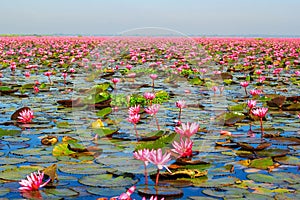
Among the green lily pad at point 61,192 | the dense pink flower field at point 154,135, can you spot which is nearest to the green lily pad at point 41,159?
the dense pink flower field at point 154,135

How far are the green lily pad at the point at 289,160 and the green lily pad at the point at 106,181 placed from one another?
43.5 inches

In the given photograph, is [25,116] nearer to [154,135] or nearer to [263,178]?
[154,135]

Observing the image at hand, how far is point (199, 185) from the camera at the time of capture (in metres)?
2.45

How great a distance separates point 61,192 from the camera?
2.30 metres

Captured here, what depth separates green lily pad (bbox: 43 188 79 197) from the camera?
2271mm

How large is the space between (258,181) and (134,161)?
84 cm

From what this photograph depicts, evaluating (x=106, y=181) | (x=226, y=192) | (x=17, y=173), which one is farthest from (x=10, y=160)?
(x=226, y=192)

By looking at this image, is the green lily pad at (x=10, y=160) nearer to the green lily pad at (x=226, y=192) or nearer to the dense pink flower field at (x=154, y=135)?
the dense pink flower field at (x=154, y=135)

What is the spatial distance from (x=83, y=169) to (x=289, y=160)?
143 centimetres

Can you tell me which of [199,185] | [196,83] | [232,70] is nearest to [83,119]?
[199,185]

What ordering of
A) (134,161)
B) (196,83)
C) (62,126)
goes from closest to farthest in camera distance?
(134,161), (62,126), (196,83)

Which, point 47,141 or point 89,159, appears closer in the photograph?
point 89,159

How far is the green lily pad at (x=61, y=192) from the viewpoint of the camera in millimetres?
2271

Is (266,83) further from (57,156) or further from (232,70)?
(57,156)
